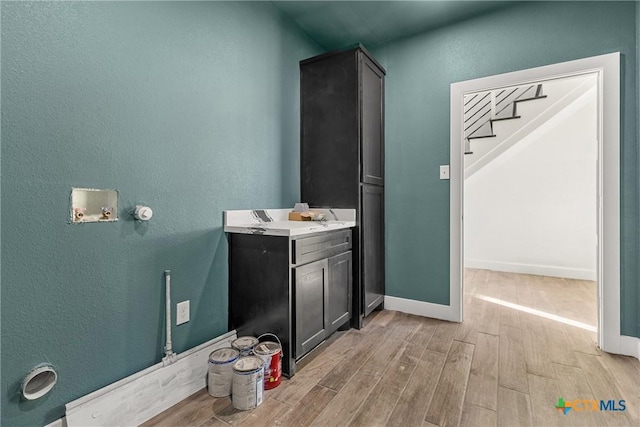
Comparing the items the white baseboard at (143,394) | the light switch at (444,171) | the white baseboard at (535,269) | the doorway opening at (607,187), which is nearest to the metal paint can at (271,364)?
the white baseboard at (143,394)

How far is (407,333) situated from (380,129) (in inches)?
73.1

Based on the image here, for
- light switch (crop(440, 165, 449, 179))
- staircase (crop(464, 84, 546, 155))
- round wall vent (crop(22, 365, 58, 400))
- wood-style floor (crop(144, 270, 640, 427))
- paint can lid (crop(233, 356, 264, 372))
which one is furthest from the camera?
staircase (crop(464, 84, 546, 155))

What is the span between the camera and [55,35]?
1.26 metres

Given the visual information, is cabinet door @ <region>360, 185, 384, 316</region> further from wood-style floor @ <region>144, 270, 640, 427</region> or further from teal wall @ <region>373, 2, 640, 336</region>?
wood-style floor @ <region>144, 270, 640, 427</region>

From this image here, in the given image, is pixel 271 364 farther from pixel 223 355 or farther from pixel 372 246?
pixel 372 246

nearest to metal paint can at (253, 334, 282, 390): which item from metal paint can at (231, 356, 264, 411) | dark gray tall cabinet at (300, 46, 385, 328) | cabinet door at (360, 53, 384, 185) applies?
metal paint can at (231, 356, 264, 411)

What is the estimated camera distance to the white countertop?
1.85 meters

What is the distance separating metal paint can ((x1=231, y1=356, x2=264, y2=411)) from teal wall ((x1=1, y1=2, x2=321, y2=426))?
0.44 metres

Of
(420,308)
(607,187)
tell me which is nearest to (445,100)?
(607,187)

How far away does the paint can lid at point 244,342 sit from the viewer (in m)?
1.80

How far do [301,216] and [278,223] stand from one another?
254 mm

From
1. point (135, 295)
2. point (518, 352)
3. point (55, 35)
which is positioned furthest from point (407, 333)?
point (55, 35)

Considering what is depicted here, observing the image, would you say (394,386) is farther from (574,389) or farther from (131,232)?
(131,232)

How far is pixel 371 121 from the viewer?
2.69 metres
